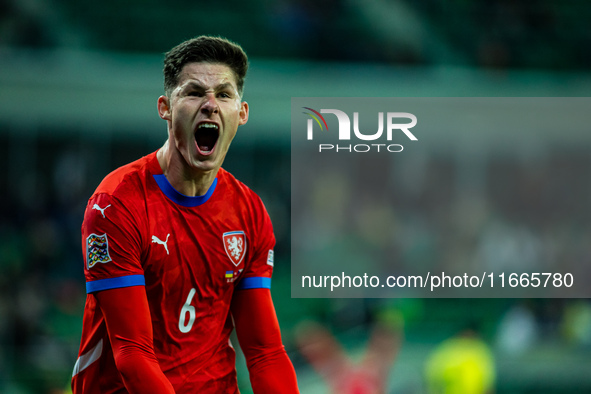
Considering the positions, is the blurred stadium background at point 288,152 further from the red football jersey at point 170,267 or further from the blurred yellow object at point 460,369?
the red football jersey at point 170,267

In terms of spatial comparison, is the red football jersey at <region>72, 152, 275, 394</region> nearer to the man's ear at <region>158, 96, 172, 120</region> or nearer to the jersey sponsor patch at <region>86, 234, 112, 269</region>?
the jersey sponsor patch at <region>86, 234, 112, 269</region>

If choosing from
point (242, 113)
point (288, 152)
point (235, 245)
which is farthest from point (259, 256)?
point (288, 152)

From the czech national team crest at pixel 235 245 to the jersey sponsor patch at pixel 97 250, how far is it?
490 mm

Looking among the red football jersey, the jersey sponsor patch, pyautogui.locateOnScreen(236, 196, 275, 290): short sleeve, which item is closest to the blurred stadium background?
pyautogui.locateOnScreen(236, 196, 275, 290): short sleeve

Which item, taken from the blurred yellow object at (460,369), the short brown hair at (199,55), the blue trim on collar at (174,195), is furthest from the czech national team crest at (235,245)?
the blurred yellow object at (460,369)

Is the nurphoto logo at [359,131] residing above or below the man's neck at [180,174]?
above

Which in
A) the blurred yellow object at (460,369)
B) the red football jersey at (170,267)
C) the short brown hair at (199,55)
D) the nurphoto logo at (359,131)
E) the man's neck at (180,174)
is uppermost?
the nurphoto logo at (359,131)

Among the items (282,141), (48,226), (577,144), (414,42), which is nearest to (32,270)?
(48,226)

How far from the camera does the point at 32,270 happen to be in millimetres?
9711

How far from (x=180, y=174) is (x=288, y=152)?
28.5 ft

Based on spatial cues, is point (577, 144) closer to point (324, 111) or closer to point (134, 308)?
point (324, 111)

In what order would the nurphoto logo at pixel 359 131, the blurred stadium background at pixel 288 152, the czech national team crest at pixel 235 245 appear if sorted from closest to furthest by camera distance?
1. the czech national team crest at pixel 235 245
2. the blurred stadium background at pixel 288 152
3. the nurphoto logo at pixel 359 131

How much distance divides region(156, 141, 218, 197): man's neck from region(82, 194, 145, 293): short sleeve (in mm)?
263

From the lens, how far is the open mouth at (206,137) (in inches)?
110
